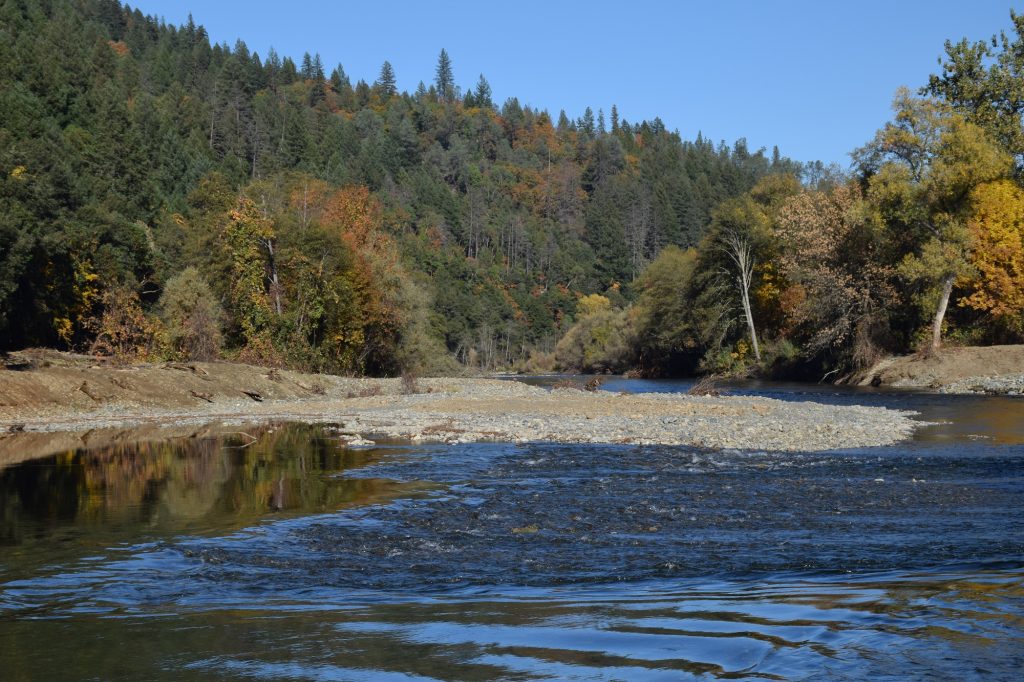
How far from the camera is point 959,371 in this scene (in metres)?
47.1

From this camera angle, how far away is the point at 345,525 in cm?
1257

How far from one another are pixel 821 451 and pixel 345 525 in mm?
11412

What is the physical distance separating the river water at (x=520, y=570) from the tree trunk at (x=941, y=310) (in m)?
36.8

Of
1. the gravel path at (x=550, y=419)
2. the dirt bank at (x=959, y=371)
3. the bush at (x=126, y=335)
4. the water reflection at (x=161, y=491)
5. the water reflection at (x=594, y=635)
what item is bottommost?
the water reflection at (x=594, y=635)

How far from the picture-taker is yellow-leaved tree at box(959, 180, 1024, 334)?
50844 mm

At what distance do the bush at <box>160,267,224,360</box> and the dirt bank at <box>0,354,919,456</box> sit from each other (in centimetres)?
655

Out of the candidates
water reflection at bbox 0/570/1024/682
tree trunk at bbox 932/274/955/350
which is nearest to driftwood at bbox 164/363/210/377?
water reflection at bbox 0/570/1024/682

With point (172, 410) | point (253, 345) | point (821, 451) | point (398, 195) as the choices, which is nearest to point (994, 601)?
point (821, 451)

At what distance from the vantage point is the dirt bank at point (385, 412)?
74.6 ft

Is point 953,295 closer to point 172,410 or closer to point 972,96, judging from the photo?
point 972,96

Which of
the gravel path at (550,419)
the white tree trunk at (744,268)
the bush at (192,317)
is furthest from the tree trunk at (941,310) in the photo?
the bush at (192,317)

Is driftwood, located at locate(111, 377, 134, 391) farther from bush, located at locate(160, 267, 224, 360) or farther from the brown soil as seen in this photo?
the brown soil

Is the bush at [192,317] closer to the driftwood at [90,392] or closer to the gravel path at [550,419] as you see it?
the gravel path at [550,419]

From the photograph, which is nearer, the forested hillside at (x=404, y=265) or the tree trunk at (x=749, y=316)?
the forested hillside at (x=404, y=265)
